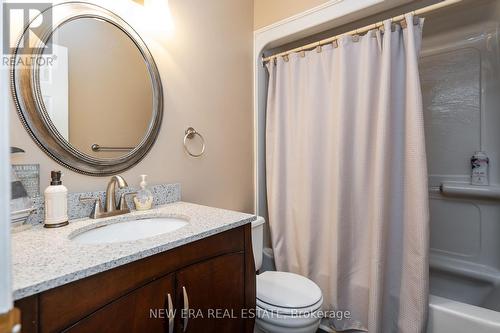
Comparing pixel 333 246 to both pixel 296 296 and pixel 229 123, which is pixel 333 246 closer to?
pixel 296 296

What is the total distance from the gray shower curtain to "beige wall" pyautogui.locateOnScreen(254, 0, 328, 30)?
281 mm

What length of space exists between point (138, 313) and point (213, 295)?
27cm

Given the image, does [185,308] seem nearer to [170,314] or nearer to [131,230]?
[170,314]

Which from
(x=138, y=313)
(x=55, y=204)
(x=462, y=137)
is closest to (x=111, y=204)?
(x=55, y=204)

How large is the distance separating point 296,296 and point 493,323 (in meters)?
0.85

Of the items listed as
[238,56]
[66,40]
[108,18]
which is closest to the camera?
[66,40]

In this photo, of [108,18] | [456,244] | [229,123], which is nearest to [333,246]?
[229,123]

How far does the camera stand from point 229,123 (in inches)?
67.8

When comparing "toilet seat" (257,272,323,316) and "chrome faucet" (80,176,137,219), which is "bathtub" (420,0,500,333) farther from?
"chrome faucet" (80,176,137,219)

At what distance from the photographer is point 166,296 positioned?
73cm

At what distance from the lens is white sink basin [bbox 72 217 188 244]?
0.92 meters

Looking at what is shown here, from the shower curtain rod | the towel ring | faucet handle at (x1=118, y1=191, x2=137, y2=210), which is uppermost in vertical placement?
the shower curtain rod

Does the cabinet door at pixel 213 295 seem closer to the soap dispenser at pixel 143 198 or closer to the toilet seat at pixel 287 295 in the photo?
the toilet seat at pixel 287 295

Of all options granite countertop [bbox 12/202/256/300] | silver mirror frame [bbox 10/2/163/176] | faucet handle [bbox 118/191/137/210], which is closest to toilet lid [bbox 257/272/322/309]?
granite countertop [bbox 12/202/256/300]
